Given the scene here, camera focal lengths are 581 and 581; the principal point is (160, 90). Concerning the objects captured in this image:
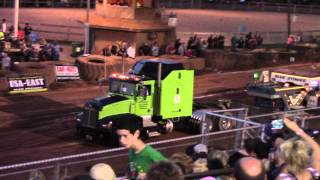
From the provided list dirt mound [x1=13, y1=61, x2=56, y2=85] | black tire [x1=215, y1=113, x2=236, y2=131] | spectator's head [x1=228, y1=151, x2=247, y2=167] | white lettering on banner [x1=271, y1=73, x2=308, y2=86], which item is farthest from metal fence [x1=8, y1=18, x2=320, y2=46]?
spectator's head [x1=228, y1=151, x2=247, y2=167]

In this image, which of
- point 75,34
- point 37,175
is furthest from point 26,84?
point 75,34

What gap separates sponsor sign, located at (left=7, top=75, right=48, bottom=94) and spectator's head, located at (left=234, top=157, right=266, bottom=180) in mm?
24506

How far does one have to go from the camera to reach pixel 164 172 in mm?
5445

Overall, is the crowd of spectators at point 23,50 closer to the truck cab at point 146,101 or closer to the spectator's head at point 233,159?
the truck cab at point 146,101

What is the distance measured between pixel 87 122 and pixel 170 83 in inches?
135

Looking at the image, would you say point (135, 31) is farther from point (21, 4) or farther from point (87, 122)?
point (21, 4)

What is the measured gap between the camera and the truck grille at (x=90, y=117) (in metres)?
19.9

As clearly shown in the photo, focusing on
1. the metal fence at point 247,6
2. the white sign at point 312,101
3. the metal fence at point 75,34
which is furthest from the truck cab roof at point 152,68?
the metal fence at point 247,6

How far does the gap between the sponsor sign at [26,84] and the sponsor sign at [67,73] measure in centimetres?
187

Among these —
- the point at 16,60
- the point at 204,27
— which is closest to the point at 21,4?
the point at 204,27

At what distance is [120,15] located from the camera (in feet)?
146

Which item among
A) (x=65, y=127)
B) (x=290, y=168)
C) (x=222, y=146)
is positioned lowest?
(x=65, y=127)

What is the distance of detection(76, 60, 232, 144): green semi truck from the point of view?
19906 millimetres

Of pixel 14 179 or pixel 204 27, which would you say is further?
pixel 204 27
